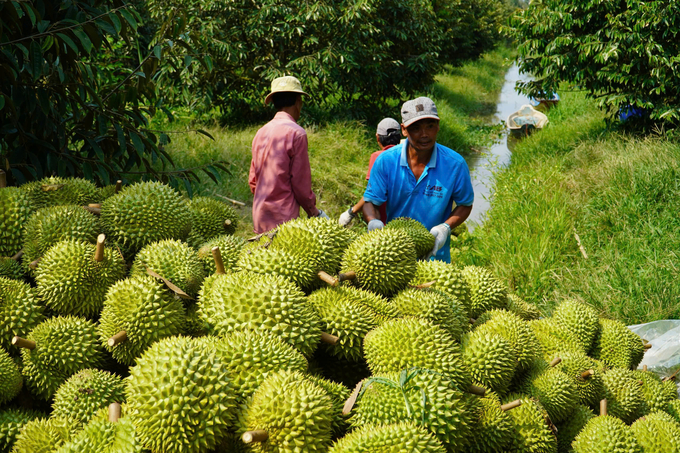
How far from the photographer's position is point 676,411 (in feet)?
8.19

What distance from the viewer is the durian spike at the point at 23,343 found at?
154 cm

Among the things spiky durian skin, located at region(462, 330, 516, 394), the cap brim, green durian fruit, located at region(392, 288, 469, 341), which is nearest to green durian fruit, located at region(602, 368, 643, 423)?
spiky durian skin, located at region(462, 330, 516, 394)

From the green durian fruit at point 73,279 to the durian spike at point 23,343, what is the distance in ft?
0.64

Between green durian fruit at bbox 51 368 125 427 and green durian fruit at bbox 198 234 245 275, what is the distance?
555mm

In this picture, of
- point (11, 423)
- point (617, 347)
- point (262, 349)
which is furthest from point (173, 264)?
point (617, 347)

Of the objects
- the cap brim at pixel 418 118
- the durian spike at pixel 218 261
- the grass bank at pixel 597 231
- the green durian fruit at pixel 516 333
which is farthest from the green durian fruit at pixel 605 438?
the grass bank at pixel 597 231

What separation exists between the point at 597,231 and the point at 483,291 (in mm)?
5035

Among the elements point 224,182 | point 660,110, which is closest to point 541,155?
point 660,110

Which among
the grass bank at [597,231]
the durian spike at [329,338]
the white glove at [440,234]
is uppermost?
the durian spike at [329,338]

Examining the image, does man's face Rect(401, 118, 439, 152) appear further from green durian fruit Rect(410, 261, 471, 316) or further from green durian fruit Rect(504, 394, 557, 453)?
green durian fruit Rect(504, 394, 557, 453)

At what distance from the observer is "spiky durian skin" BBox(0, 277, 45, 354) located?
5.54ft

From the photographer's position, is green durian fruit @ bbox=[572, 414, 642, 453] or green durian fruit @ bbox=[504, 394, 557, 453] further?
green durian fruit @ bbox=[572, 414, 642, 453]

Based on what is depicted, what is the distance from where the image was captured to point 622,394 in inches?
90.4

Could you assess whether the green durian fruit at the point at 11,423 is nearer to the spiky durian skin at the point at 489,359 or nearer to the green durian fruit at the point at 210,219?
the green durian fruit at the point at 210,219
